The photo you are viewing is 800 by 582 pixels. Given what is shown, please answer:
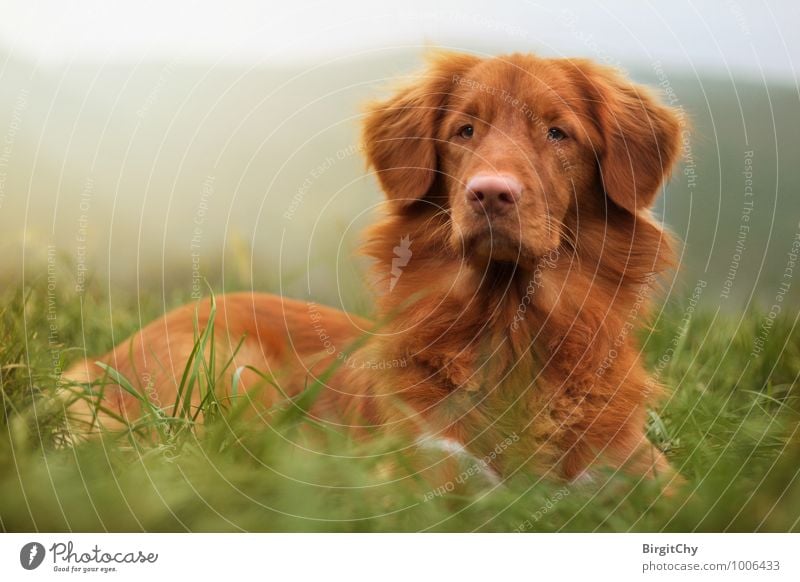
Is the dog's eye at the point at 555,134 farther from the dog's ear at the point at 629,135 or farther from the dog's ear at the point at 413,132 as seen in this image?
the dog's ear at the point at 413,132

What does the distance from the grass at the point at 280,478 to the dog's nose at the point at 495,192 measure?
84 centimetres

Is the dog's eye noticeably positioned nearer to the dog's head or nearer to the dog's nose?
the dog's head

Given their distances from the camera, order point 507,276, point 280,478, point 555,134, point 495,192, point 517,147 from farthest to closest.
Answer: point 507,276, point 555,134, point 517,147, point 495,192, point 280,478

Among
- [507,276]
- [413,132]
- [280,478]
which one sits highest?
[413,132]

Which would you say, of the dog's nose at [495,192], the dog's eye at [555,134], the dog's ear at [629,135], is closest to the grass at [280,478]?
the dog's nose at [495,192]

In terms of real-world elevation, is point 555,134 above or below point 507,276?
above

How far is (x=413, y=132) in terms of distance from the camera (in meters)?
3.46

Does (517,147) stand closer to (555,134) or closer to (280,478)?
(555,134)

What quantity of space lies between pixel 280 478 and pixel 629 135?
72.9 inches

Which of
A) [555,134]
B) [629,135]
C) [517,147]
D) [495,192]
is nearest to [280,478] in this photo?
[495,192]

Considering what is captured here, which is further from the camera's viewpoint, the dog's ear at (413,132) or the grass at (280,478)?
the dog's ear at (413,132)

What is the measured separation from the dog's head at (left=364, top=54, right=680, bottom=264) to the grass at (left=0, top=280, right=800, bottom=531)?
841mm

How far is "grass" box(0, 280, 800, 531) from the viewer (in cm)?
272

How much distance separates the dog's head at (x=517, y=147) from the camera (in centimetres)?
307
